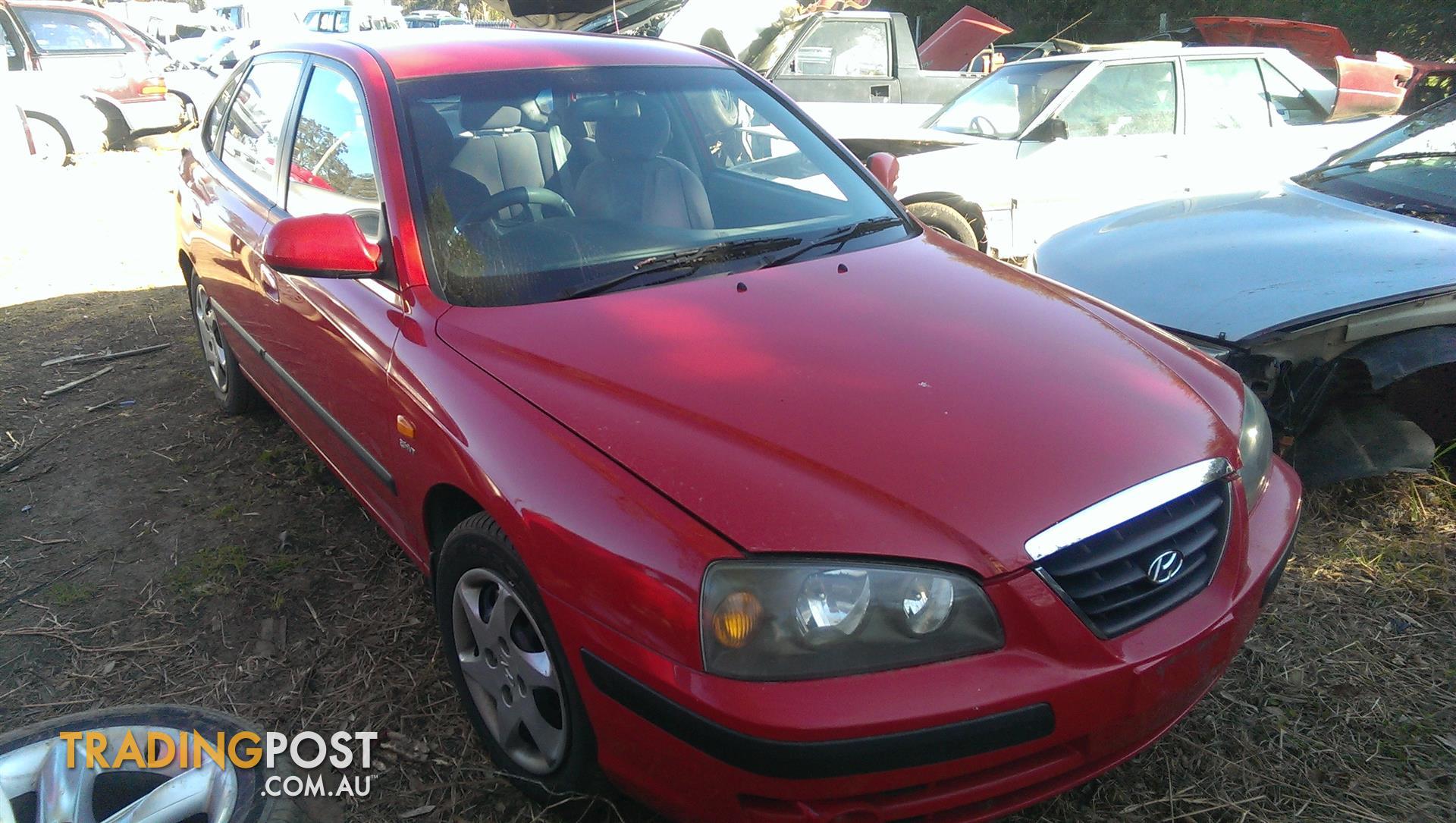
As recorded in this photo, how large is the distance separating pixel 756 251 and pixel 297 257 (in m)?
1.11

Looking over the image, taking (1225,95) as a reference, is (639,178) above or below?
above

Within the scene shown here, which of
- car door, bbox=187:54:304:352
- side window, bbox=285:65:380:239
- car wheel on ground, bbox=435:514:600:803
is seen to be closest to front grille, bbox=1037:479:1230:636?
car wheel on ground, bbox=435:514:600:803

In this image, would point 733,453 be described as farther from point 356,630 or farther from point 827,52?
point 827,52

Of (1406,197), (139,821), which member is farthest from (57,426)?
(1406,197)

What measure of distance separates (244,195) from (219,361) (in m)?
1.11

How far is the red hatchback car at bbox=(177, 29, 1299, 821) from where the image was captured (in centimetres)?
157

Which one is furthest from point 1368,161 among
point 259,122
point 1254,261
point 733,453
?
point 259,122

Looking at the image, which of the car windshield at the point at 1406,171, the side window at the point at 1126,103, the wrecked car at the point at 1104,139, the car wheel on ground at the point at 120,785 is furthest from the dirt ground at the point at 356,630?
the side window at the point at 1126,103

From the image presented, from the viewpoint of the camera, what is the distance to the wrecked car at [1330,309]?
2883 mm

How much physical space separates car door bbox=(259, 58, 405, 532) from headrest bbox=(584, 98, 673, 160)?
2.04 feet

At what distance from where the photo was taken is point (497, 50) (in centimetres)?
283

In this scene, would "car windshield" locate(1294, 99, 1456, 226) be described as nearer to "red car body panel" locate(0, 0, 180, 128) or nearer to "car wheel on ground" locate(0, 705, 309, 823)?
"car wheel on ground" locate(0, 705, 309, 823)

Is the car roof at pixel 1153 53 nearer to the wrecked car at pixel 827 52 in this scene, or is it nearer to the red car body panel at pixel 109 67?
the wrecked car at pixel 827 52

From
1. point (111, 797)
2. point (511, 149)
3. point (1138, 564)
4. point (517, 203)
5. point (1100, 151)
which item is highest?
point (511, 149)
